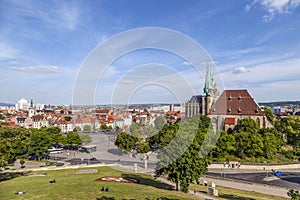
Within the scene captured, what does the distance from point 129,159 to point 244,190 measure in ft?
69.6

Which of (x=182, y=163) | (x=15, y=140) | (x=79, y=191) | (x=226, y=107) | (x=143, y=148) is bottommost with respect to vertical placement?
(x=79, y=191)

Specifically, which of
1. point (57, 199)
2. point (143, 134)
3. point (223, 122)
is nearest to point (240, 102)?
point (223, 122)

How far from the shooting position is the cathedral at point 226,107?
6038cm

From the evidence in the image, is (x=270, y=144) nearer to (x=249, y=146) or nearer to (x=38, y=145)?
(x=249, y=146)

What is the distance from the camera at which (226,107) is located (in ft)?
211

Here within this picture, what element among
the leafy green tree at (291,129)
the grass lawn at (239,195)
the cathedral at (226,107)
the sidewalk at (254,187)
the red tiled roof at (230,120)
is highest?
the cathedral at (226,107)

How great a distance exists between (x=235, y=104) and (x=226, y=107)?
2.45 metres

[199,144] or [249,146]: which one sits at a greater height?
[199,144]

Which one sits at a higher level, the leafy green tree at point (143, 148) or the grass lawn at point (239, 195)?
the leafy green tree at point (143, 148)

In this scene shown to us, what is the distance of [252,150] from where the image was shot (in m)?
41.1

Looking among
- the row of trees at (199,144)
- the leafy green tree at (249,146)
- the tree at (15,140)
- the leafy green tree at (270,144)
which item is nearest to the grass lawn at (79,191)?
the row of trees at (199,144)

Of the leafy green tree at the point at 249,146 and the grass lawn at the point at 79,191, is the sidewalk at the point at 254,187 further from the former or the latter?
the leafy green tree at the point at 249,146

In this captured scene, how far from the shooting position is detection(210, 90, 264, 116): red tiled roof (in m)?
60.8

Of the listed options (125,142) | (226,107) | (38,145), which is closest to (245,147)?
(125,142)
